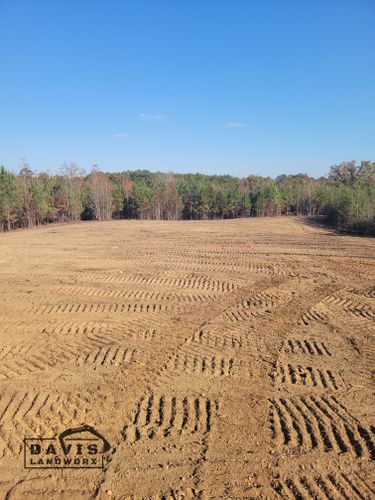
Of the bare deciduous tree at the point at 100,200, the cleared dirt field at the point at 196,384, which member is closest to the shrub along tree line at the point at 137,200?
the bare deciduous tree at the point at 100,200

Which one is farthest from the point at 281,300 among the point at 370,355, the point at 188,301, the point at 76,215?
the point at 76,215

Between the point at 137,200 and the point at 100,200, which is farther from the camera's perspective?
the point at 137,200

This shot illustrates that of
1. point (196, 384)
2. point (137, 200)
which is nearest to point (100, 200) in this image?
point (137, 200)

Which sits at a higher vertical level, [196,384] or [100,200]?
[100,200]

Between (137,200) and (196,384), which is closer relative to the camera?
(196,384)

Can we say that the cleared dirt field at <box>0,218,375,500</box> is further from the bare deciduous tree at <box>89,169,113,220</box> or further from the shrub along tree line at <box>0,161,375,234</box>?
the bare deciduous tree at <box>89,169,113,220</box>

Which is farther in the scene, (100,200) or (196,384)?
(100,200)

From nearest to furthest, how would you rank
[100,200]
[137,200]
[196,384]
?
[196,384] → [100,200] → [137,200]

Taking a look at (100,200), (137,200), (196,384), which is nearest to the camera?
(196,384)

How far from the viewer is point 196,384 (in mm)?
5117

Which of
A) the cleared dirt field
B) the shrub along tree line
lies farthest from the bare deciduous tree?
the cleared dirt field

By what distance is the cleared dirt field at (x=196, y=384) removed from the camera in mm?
3512

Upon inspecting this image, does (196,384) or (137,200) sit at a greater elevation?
(137,200)

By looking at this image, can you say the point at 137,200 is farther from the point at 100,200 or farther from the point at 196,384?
the point at 196,384
